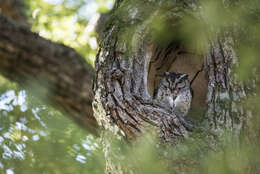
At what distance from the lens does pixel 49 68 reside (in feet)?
15.5

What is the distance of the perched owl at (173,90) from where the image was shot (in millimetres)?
3969

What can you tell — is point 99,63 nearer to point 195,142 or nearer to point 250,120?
point 195,142

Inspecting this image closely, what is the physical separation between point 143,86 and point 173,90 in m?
1.10

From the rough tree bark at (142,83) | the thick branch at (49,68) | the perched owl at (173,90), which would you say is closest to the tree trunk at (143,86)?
the rough tree bark at (142,83)

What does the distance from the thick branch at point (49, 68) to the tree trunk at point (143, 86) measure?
137 cm

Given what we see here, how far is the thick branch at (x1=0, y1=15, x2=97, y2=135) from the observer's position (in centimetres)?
462

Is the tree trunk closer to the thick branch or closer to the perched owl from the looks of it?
the perched owl

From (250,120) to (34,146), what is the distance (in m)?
1.97

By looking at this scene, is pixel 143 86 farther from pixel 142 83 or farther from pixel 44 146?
pixel 44 146

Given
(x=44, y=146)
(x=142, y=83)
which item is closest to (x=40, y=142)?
(x=44, y=146)

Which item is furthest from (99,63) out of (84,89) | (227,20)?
(84,89)

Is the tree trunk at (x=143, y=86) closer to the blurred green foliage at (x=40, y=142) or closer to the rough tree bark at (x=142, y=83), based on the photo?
the rough tree bark at (x=142, y=83)

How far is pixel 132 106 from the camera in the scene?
2818 mm

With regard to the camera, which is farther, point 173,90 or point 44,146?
point 173,90
